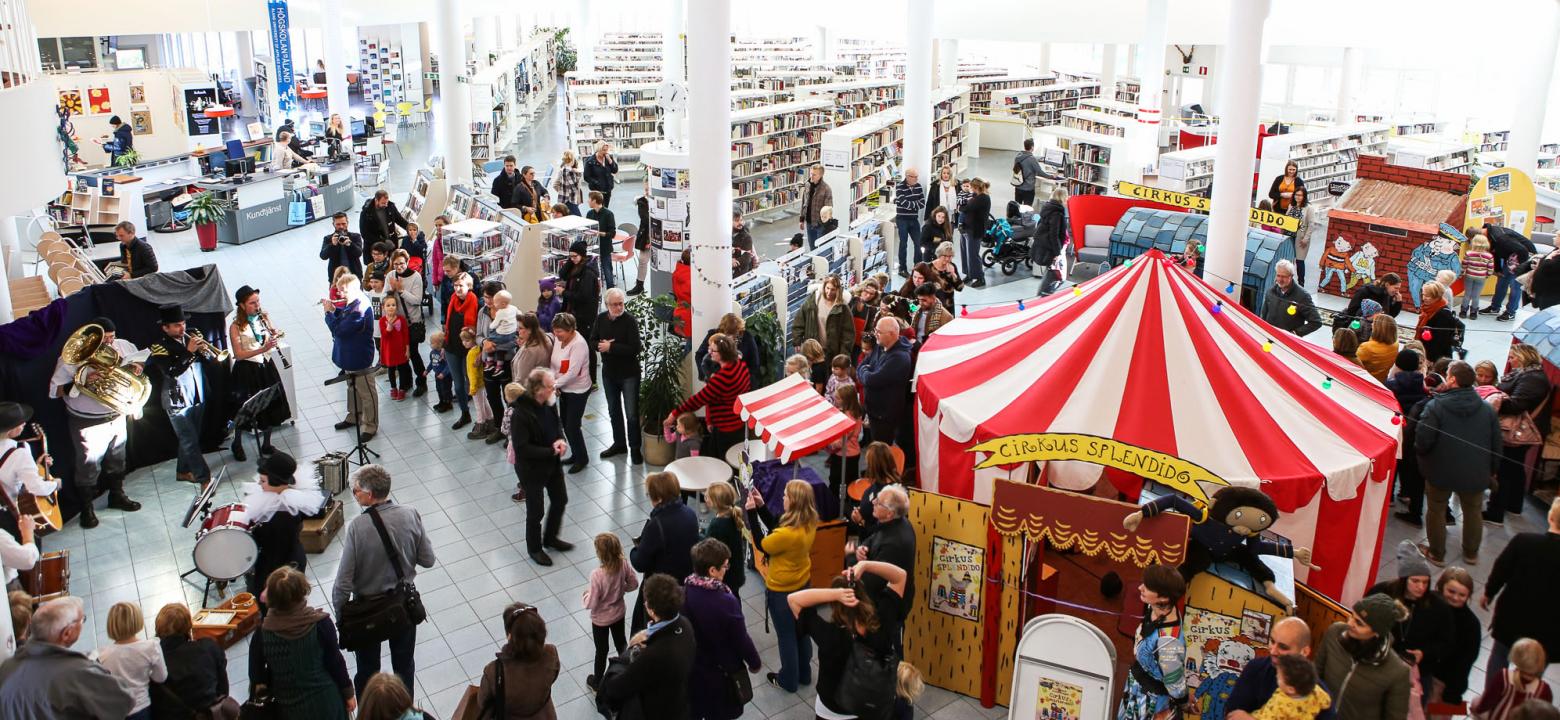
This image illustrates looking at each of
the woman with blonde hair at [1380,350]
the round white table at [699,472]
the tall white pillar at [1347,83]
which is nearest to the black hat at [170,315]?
the round white table at [699,472]

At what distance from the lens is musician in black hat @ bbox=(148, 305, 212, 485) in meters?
8.08

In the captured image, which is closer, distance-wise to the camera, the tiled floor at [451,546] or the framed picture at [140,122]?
the tiled floor at [451,546]

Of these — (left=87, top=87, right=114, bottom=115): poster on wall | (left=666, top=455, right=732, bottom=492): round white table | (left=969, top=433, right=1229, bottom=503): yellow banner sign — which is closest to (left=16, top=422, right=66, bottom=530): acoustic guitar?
(left=666, top=455, right=732, bottom=492): round white table

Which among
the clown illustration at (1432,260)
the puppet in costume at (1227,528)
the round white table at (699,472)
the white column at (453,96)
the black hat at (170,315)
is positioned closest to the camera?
the puppet in costume at (1227,528)

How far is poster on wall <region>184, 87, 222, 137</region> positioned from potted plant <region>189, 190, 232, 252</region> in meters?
9.05

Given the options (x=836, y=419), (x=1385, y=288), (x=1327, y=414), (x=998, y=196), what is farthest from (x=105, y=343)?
(x=998, y=196)

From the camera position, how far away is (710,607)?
492 cm

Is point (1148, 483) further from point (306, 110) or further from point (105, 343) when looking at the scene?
point (306, 110)

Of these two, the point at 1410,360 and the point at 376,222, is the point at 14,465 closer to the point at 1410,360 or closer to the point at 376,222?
the point at 376,222

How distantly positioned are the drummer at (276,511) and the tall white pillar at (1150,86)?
563 inches

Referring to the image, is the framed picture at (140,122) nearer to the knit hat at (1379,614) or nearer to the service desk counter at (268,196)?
the service desk counter at (268,196)

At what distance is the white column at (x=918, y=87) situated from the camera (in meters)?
13.7

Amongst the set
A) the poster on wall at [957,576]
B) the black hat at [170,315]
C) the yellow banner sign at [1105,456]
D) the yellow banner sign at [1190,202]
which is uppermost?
the yellow banner sign at [1190,202]

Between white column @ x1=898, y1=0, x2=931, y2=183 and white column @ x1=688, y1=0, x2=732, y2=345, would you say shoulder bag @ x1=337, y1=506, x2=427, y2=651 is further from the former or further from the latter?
white column @ x1=898, y1=0, x2=931, y2=183
